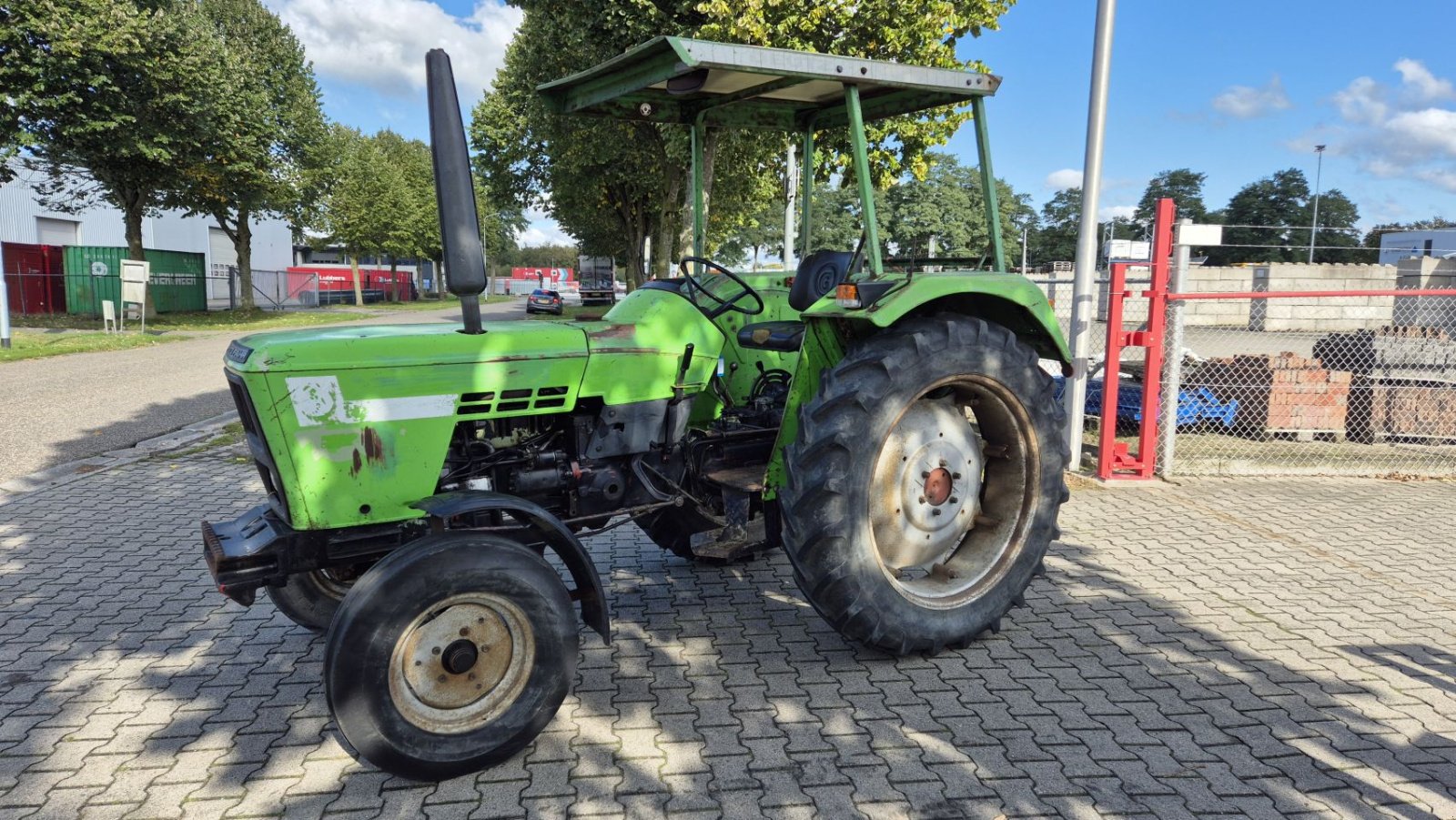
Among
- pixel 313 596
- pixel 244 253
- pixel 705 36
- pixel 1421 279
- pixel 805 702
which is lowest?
pixel 805 702

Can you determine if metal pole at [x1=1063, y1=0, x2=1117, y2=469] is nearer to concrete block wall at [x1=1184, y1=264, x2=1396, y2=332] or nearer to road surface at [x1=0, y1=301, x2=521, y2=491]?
road surface at [x1=0, y1=301, x2=521, y2=491]

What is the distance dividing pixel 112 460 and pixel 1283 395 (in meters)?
10.2

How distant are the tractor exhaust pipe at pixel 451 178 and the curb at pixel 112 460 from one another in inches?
216

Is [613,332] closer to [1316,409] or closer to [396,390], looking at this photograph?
[396,390]

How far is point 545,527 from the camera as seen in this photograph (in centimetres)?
298

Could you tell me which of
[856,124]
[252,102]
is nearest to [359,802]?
[856,124]

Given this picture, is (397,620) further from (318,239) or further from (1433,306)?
(318,239)

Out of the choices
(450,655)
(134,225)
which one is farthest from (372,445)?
(134,225)

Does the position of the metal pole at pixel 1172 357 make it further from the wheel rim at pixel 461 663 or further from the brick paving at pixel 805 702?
the wheel rim at pixel 461 663

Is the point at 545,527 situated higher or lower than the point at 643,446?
lower

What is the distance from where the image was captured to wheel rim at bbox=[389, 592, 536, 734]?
109 inches

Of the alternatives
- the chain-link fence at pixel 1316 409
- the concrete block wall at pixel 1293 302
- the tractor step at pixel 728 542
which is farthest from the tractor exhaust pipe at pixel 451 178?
the concrete block wall at pixel 1293 302

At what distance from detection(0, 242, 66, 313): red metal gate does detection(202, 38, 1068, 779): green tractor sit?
29.3 metres

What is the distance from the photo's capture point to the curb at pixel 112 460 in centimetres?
655
